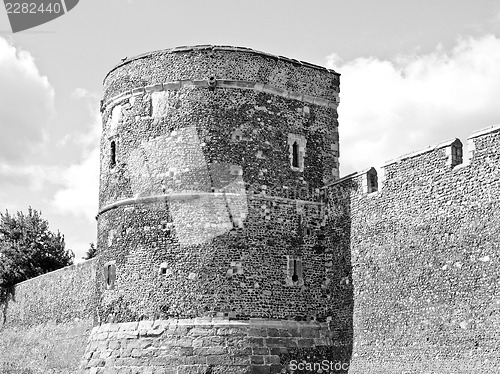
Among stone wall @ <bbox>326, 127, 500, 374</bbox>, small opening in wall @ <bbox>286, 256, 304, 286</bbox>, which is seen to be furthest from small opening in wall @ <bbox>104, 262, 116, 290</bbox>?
stone wall @ <bbox>326, 127, 500, 374</bbox>

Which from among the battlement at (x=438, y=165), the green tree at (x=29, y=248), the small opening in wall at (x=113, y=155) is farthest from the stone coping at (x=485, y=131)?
the green tree at (x=29, y=248)

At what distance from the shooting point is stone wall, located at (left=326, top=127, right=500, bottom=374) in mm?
15922

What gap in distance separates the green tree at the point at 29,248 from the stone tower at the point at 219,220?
14770 mm

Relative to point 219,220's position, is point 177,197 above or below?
above

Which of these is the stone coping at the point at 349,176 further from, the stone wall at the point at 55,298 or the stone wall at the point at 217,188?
the stone wall at the point at 55,298

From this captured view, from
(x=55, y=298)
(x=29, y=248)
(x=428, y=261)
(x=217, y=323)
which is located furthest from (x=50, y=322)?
(x=428, y=261)

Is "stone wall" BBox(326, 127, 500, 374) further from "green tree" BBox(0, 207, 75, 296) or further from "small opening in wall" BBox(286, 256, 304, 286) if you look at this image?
"green tree" BBox(0, 207, 75, 296)

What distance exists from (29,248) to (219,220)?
60.3 feet

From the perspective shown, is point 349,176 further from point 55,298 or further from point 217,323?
point 55,298

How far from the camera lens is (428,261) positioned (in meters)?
17.2

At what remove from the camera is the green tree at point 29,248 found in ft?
114

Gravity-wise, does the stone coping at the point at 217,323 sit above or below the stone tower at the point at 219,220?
below

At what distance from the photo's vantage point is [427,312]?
17016 millimetres

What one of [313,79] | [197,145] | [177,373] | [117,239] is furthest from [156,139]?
[177,373]
